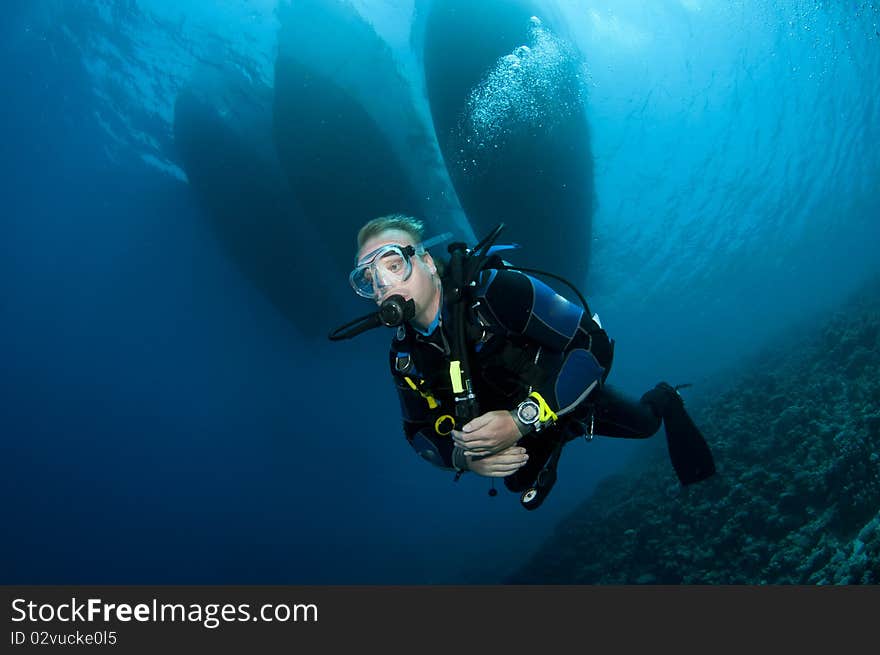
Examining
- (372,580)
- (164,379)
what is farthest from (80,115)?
(372,580)

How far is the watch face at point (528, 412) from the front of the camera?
262cm

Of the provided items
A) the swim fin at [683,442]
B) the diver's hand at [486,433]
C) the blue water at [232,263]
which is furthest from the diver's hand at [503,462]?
the blue water at [232,263]

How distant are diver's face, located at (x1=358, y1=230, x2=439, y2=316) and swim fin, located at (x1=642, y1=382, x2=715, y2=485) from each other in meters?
2.94

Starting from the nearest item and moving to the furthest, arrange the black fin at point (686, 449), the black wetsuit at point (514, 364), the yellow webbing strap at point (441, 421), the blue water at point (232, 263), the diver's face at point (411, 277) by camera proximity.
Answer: the black wetsuit at point (514, 364) < the diver's face at point (411, 277) < the yellow webbing strap at point (441, 421) < the black fin at point (686, 449) < the blue water at point (232, 263)

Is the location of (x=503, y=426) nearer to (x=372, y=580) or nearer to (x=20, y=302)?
(x=20, y=302)

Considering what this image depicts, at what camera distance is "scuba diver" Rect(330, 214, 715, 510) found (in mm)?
2670

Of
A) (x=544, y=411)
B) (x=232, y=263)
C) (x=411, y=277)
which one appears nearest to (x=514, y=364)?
(x=544, y=411)

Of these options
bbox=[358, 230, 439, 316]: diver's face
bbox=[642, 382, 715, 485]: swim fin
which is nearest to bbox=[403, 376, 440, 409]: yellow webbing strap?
bbox=[358, 230, 439, 316]: diver's face

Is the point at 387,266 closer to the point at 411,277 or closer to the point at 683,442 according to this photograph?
the point at 411,277

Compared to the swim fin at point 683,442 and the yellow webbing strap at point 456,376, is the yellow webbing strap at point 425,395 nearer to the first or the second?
the yellow webbing strap at point 456,376

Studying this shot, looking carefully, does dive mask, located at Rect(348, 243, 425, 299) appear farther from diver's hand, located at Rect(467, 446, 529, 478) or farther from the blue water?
the blue water

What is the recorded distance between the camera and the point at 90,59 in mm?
11266

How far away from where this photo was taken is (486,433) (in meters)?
2.45

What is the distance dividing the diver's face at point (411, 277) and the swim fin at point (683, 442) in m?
2.94
